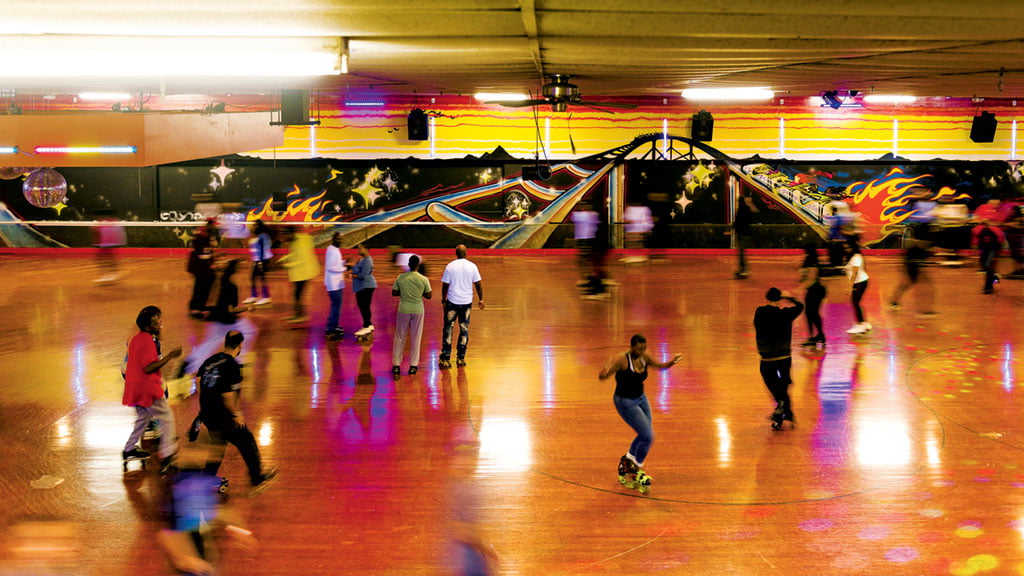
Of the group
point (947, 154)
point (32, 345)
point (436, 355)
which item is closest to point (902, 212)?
point (947, 154)

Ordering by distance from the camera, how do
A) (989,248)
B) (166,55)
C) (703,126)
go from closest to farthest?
1. (166,55)
2. (989,248)
3. (703,126)

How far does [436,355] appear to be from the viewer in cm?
1215

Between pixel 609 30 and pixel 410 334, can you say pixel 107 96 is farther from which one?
pixel 609 30

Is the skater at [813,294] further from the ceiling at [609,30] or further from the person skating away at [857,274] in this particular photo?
the ceiling at [609,30]

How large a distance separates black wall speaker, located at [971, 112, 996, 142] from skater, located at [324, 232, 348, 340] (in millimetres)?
19665

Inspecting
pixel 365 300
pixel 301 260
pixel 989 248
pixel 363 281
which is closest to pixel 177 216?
pixel 301 260

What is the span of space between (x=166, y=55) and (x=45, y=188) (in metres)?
20.3

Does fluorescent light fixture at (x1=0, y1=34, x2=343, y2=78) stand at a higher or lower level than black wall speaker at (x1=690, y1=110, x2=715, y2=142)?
lower

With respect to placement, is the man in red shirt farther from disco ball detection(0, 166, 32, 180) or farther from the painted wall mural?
disco ball detection(0, 166, 32, 180)

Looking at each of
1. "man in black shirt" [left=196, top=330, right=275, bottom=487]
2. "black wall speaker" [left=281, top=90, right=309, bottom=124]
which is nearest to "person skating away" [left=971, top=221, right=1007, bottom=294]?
"black wall speaker" [left=281, top=90, right=309, bottom=124]

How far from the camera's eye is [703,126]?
23.8 metres

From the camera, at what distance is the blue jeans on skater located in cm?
1117

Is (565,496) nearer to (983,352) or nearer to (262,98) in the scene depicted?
(983,352)

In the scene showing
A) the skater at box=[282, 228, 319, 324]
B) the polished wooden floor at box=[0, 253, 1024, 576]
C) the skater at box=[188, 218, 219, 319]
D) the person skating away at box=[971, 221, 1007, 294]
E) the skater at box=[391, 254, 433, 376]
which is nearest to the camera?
the polished wooden floor at box=[0, 253, 1024, 576]
